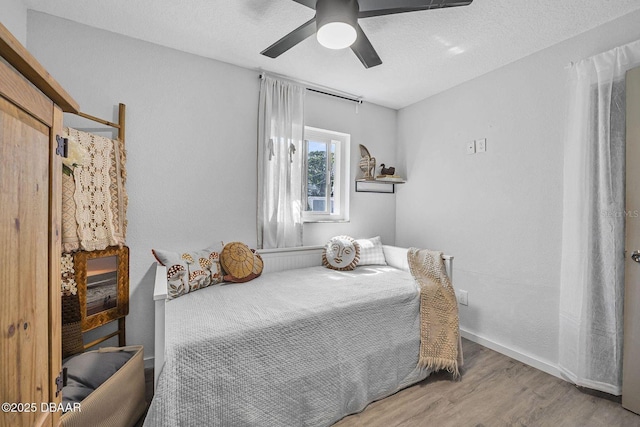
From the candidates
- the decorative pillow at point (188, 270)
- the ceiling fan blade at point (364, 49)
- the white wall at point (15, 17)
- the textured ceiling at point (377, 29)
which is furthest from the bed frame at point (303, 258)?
the white wall at point (15, 17)

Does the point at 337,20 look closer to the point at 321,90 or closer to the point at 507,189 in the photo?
the point at 321,90

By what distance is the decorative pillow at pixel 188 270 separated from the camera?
1818mm

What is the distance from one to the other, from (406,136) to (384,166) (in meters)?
0.45

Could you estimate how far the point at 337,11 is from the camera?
133 centimetres

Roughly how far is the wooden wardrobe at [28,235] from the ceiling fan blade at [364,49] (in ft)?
4.46

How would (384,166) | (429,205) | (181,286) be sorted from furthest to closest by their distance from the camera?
(384,166)
(429,205)
(181,286)

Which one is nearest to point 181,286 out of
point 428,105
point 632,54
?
point 428,105

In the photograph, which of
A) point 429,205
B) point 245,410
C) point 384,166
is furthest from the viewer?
point 384,166

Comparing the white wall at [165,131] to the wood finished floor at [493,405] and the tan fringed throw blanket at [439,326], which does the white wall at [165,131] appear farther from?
the tan fringed throw blanket at [439,326]

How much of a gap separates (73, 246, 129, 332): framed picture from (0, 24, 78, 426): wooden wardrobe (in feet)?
3.61

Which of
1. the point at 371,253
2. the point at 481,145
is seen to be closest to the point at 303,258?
the point at 371,253

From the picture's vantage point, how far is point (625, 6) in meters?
1.69

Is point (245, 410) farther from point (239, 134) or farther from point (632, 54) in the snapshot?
point (632, 54)

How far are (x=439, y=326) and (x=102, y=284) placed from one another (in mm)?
2267
